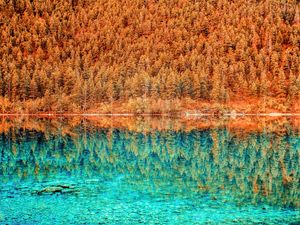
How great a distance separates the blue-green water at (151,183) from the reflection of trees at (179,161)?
95mm

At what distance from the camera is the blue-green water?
92.1 feet

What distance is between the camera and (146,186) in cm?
3666

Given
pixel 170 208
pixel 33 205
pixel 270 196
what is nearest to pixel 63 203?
pixel 33 205

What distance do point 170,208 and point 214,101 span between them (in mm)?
164199

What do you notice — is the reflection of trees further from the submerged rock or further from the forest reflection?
the submerged rock

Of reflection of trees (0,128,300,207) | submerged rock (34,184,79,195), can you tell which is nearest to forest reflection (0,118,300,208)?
reflection of trees (0,128,300,207)

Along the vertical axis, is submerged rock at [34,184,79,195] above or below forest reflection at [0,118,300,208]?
above

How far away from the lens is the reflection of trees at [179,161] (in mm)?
37375

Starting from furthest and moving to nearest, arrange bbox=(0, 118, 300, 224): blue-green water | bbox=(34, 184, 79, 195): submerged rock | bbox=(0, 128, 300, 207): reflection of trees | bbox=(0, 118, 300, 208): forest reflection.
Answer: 1. bbox=(0, 128, 300, 207): reflection of trees
2. bbox=(0, 118, 300, 208): forest reflection
3. bbox=(34, 184, 79, 195): submerged rock
4. bbox=(0, 118, 300, 224): blue-green water

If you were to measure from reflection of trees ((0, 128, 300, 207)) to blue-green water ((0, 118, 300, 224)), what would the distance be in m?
0.10

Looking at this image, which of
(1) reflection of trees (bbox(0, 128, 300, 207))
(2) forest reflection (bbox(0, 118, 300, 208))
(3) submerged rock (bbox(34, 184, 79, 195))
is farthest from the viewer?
(1) reflection of trees (bbox(0, 128, 300, 207))

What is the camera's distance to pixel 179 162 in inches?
1951

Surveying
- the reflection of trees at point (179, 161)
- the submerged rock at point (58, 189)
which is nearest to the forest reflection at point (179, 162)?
the reflection of trees at point (179, 161)

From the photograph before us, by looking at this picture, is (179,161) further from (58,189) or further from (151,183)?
(58,189)
